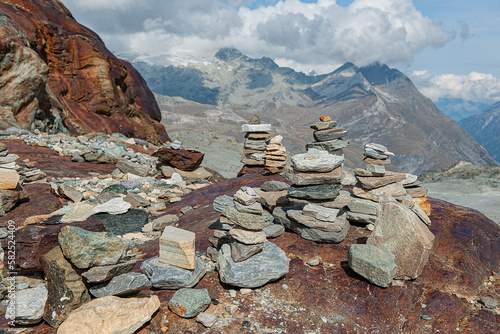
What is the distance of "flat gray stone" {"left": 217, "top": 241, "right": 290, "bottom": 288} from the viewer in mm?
5809

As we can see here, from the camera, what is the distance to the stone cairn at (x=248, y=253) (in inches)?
231

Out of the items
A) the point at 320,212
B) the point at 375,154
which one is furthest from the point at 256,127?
the point at 320,212

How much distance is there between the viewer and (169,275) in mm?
5734

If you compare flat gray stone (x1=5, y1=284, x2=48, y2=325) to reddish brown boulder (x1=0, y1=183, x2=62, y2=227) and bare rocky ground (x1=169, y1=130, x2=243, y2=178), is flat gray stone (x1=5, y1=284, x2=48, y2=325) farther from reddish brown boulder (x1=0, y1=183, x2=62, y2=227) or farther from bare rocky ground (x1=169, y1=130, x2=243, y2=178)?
bare rocky ground (x1=169, y1=130, x2=243, y2=178)

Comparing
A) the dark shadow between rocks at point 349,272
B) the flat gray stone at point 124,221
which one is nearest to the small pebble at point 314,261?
the dark shadow between rocks at point 349,272

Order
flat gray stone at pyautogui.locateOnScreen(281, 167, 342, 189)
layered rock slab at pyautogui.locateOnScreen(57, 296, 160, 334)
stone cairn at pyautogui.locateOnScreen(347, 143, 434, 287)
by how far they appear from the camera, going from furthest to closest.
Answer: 1. flat gray stone at pyautogui.locateOnScreen(281, 167, 342, 189)
2. stone cairn at pyautogui.locateOnScreen(347, 143, 434, 287)
3. layered rock slab at pyautogui.locateOnScreen(57, 296, 160, 334)

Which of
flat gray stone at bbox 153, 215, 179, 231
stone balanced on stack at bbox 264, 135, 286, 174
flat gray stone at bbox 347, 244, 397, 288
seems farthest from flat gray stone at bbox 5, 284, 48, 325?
stone balanced on stack at bbox 264, 135, 286, 174

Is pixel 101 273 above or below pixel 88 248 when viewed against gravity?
below

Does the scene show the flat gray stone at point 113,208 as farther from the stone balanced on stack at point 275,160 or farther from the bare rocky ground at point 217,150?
the bare rocky ground at point 217,150

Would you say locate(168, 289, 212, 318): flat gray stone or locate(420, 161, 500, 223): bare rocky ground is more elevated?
locate(168, 289, 212, 318): flat gray stone

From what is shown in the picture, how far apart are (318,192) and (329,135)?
337 cm

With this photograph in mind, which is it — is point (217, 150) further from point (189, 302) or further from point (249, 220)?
point (189, 302)

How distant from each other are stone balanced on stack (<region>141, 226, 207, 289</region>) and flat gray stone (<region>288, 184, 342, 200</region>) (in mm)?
3429

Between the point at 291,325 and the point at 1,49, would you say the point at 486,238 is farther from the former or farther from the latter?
the point at 1,49
